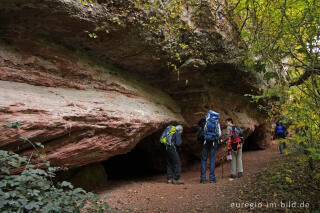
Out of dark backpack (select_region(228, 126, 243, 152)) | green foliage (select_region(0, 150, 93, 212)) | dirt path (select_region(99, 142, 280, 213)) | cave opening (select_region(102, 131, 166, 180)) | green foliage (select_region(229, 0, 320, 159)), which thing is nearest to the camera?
green foliage (select_region(0, 150, 93, 212))

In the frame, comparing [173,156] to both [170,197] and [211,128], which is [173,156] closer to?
[211,128]

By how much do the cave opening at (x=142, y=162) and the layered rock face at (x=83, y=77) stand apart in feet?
6.65

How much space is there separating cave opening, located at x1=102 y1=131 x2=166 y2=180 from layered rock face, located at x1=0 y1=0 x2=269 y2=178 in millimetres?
2027

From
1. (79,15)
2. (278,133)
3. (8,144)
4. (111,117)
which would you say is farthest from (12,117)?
(278,133)

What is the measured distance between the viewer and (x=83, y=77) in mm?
5969

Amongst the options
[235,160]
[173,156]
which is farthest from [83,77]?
[235,160]

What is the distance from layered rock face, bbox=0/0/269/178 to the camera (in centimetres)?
439

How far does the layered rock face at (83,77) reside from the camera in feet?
14.4

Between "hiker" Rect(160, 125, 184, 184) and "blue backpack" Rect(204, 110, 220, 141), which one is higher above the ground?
"blue backpack" Rect(204, 110, 220, 141)

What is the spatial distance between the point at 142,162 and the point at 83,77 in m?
5.62

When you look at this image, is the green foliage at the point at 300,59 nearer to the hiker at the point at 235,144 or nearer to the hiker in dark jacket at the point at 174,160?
the hiker at the point at 235,144

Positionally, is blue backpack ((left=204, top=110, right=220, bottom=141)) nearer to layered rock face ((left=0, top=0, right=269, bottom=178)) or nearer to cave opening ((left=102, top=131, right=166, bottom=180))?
layered rock face ((left=0, top=0, right=269, bottom=178))

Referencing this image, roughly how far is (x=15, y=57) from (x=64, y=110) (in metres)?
1.89

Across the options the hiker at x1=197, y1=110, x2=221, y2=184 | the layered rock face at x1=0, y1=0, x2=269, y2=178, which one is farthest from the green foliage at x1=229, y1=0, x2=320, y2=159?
the layered rock face at x1=0, y1=0, x2=269, y2=178
